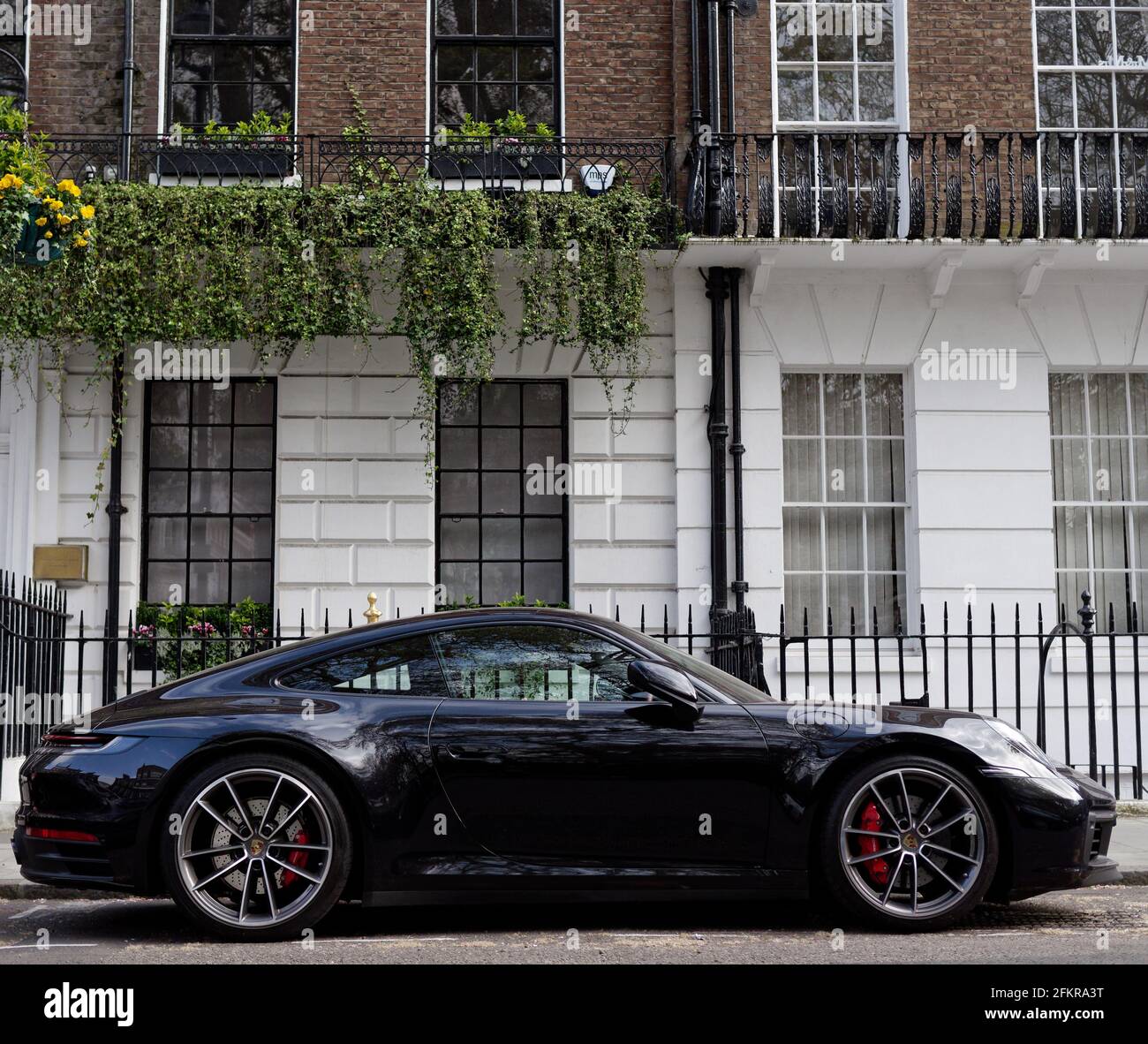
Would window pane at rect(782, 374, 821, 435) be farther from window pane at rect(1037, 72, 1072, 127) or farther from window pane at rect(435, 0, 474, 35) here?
window pane at rect(435, 0, 474, 35)

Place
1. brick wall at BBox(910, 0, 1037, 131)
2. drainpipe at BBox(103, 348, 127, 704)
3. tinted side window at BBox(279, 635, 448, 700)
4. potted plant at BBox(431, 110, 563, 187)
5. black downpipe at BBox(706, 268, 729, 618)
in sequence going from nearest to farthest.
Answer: tinted side window at BBox(279, 635, 448, 700) < drainpipe at BBox(103, 348, 127, 704) < black downpipe at BBox(706, 268, 729, 618) < potted plant at BBox(431, 110, 563, 187) < brick wall at BBox(910, 0, 1037, 131)

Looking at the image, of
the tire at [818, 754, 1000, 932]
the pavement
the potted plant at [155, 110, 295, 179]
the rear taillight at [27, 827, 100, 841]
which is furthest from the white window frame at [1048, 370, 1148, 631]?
the rear taillight at [27, 827, 100, 841]

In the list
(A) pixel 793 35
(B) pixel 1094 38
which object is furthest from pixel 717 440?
(B) pixel 1094 38

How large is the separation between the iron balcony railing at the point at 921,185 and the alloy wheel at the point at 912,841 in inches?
310

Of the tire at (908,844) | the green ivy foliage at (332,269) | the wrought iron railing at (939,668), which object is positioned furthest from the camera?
the wrought iron railing at (939,668)

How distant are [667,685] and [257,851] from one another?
5.95 ft

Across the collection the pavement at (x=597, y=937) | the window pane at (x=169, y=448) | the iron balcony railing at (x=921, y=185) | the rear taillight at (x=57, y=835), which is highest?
the iron balcony railing at (x=921, y=185)

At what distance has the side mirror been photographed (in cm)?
614

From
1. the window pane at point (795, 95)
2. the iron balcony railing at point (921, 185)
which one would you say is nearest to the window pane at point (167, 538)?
the iron balcony railing at point (921, 185)

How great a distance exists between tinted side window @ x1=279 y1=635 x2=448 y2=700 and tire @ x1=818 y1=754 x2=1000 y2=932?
5.90 feet

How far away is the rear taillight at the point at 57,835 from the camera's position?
6094 mm

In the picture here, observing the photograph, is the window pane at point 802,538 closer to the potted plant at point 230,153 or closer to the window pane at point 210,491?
the window pane at point 210,491

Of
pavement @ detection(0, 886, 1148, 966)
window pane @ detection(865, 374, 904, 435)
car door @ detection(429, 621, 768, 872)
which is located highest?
window pane @ detection(865, 374, 904, 435)

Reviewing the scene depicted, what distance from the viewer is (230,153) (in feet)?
44.8
